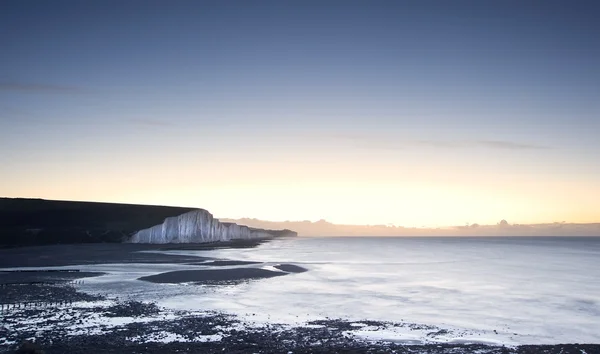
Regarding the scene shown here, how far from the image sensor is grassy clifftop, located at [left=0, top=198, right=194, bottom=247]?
88.9 m

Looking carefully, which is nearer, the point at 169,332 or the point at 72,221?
the point at 169,332

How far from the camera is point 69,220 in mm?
102312

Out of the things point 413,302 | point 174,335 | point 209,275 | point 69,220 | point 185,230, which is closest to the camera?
point 174,335

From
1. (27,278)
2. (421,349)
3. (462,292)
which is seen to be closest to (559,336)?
(421,349)

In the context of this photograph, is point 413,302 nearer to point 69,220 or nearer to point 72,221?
point 72,221

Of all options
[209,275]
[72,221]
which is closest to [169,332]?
[209,275]

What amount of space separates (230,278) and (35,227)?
217 feet

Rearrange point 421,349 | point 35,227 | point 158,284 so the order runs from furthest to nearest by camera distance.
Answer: point 35,227
point 158,284
point 421,349

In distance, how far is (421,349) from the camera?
18969 mm

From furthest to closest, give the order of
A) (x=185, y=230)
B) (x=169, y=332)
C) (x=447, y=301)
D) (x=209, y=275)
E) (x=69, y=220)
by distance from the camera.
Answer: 1. (x=185, y=230)
2. (x=69, y=220)
3. (x=209, y=275)
4. (x=447, y=301)
5. (x=169, y=332)

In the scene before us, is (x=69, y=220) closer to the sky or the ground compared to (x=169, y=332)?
closer to the sky

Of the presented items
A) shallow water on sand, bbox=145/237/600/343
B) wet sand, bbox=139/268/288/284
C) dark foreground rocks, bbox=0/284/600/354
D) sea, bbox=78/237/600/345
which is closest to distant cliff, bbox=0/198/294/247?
sea, bbox=78/237/600/345

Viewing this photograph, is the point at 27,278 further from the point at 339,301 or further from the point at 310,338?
the point at 310,338

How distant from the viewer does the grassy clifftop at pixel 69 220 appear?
88.9 meters
